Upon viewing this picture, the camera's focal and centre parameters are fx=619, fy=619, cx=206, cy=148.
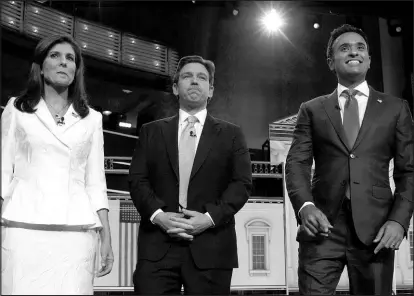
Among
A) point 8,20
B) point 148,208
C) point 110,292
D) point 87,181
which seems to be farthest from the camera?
point 8,20

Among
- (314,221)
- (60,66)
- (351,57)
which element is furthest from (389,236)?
(60,66)

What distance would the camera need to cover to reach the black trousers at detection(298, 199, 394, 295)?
2.39 m

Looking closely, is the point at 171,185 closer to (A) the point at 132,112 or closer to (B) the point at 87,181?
(B) the point at 87,181

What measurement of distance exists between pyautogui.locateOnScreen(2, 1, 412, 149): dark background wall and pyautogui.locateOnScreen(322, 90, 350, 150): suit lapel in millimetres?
2862

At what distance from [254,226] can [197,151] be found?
2.40m

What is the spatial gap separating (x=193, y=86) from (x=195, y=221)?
646 mm

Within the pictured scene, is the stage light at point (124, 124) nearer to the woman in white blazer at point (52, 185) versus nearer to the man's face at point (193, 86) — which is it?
the man's face at point (193, 86)

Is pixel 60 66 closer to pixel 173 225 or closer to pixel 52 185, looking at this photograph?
pixel 52 185

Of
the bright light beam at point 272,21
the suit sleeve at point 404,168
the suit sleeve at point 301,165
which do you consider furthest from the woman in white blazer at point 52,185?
the bright light beam at point 272,21

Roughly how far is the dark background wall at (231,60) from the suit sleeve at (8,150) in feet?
10.5

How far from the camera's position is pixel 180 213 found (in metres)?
2.64

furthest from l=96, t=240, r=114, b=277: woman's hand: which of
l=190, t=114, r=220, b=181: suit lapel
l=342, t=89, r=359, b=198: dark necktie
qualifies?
l=342, t=89, r=359, b=198: dark necktie

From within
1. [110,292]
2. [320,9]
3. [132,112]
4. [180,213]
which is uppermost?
[320,9]

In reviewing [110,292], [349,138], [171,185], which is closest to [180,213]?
[171,185]
